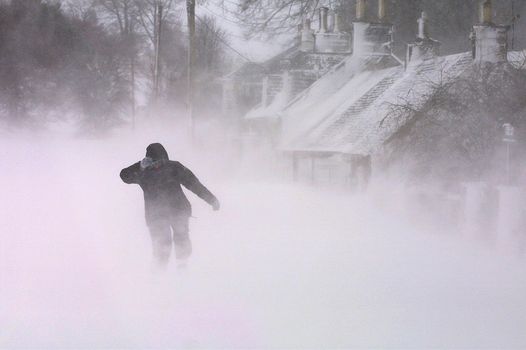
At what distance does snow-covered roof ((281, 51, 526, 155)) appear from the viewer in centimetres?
1622

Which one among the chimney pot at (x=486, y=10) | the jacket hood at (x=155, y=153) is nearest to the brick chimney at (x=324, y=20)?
the chimney pot at (x=486, y=10)

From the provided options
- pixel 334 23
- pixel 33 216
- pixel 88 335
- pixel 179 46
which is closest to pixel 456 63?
pixel 334 23

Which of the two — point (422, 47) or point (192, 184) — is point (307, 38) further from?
point (192, 184)

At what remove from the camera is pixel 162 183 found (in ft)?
27.0

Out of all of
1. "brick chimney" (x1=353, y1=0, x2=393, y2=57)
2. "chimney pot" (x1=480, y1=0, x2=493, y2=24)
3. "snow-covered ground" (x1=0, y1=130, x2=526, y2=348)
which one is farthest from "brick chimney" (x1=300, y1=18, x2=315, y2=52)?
"snow-covered ground" (x1=0, y1=130, x2=526, y2=348)

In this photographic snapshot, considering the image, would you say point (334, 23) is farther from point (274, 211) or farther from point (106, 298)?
point (106, 298)

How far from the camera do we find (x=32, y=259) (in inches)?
374

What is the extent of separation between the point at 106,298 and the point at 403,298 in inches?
121

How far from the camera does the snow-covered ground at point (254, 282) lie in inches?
255

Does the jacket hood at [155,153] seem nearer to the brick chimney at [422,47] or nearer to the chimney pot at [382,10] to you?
the brick chimney at [422,47]

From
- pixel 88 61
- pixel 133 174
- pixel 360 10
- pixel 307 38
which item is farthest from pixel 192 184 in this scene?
pixel 88 61

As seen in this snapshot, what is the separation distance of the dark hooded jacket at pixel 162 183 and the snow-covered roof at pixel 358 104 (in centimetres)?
656

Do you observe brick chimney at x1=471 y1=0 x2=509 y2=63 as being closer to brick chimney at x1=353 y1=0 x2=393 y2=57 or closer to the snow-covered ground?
the snow-covered ground

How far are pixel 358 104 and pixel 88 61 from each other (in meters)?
14.6
